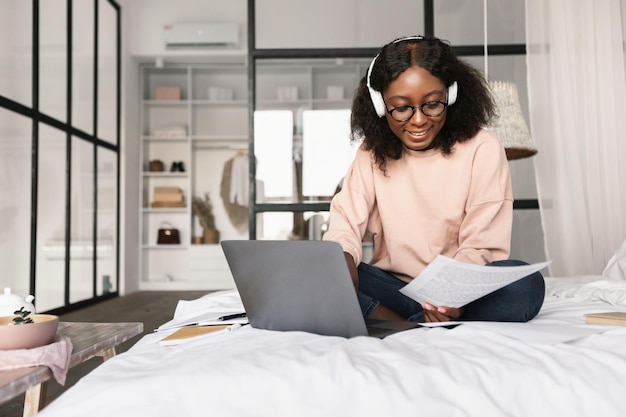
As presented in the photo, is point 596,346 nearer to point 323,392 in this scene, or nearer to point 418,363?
point 418,363

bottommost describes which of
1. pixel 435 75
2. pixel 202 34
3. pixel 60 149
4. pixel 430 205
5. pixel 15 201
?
pixel 430 205

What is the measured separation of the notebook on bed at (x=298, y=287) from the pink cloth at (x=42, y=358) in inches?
16.5

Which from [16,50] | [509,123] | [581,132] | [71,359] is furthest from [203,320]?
[16,50]

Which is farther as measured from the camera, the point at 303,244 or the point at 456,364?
the point at 303,244

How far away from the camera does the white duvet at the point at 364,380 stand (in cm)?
75

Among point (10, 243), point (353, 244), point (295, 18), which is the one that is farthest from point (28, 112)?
point (353, 244)

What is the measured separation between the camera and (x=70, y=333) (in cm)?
154

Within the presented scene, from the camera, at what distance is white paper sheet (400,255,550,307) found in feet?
3.02

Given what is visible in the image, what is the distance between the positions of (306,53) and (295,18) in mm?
214

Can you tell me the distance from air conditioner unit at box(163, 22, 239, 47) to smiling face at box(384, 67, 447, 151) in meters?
4.77

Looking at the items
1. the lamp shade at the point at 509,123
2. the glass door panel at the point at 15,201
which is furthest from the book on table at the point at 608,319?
the glass door panel at the point at 15,201

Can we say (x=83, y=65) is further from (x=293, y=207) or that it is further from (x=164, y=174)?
(x=293, y=207)

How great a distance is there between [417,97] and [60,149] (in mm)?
3839

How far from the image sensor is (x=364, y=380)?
78 cm
